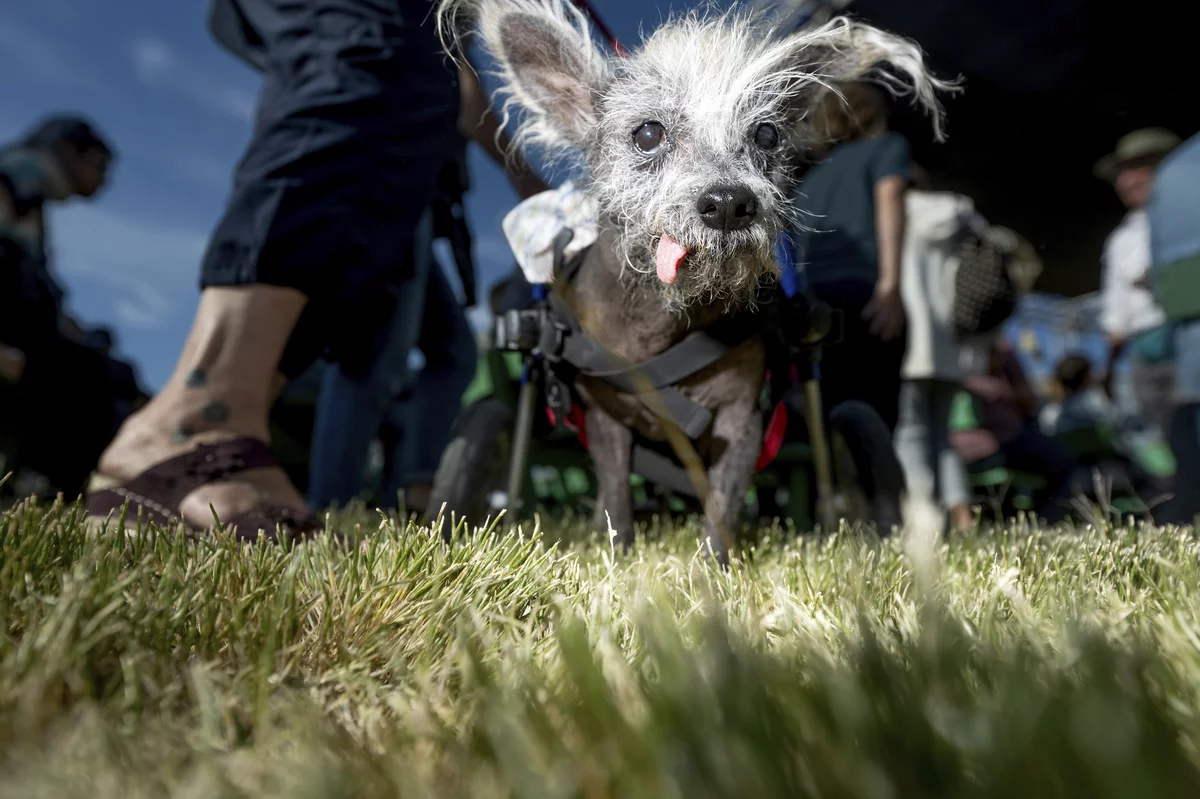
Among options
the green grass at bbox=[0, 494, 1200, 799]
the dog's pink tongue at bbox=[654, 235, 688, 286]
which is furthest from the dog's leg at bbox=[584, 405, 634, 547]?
the green grass at bbox=[0, 494, 1200, 799]

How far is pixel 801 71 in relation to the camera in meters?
1.78

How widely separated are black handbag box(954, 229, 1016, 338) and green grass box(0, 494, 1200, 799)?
7.73 ft

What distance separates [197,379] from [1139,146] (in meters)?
5.13

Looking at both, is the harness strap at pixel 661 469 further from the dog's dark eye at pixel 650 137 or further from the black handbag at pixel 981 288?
the black handbag at pixel 981 288

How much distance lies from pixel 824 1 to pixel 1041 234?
8.58 meters

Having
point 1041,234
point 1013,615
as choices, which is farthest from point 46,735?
point 1041,234

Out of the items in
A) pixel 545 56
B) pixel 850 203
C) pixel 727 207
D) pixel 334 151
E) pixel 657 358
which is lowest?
pixel 657 358

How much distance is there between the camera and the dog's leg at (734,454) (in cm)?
176

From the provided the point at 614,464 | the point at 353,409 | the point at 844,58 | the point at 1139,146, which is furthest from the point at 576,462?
the point at 1139,146

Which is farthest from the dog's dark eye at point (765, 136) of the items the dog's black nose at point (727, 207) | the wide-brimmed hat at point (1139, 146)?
the wide-brimmed hat at point (1139, 146)

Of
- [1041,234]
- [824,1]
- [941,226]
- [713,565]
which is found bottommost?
[713,565]

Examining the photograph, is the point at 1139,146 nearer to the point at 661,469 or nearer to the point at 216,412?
the point at 661,469

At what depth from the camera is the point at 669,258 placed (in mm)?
1470

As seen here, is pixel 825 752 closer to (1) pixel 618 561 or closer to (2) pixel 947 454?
(1) pixel 618 561
